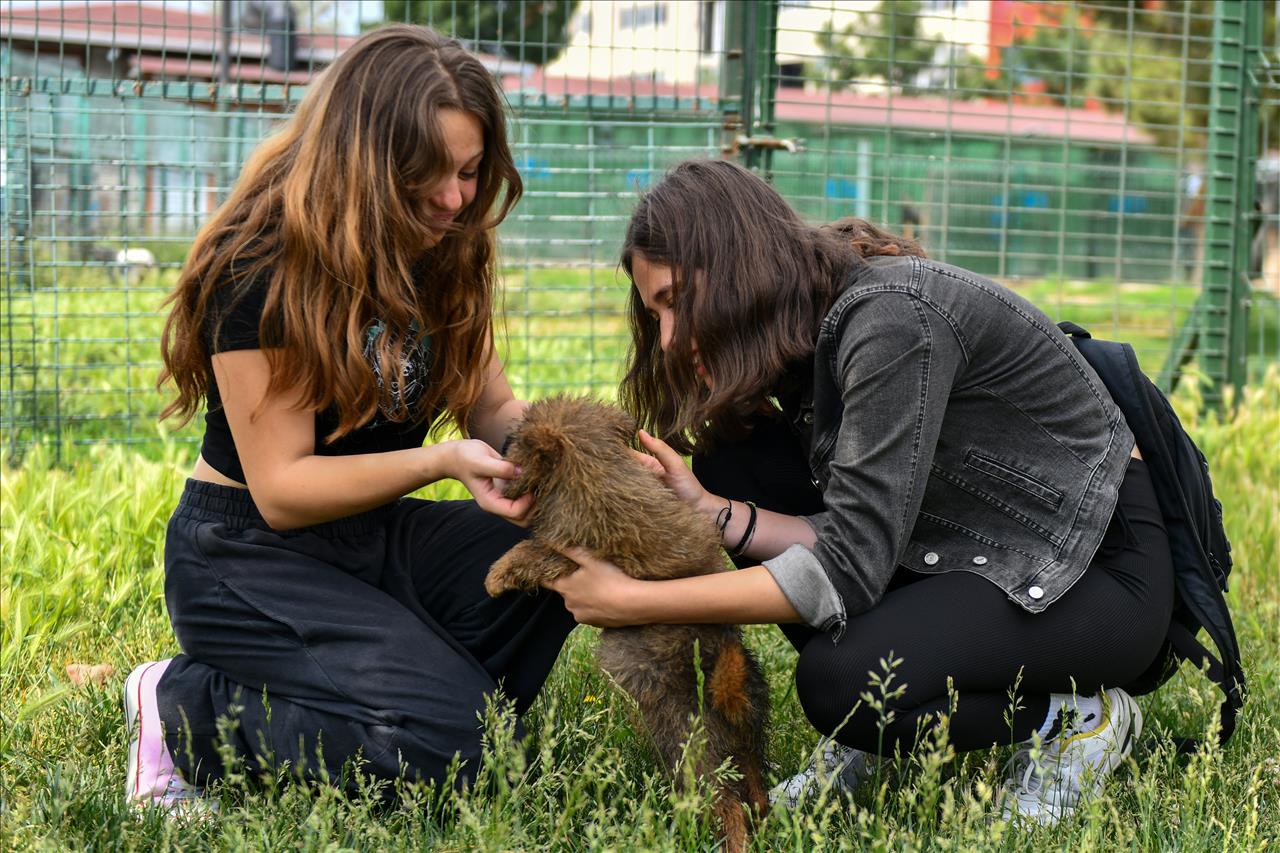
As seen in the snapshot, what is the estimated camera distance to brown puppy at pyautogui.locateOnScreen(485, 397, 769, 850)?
2.53 meters

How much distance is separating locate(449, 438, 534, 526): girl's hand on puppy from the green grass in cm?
42

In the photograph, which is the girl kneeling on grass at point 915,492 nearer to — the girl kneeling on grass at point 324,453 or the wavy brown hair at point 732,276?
the wavy brown hair at point 732,276

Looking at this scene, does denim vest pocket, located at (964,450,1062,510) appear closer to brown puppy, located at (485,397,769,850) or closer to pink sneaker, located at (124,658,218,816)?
brown puppy, located at (485,397,769,850)

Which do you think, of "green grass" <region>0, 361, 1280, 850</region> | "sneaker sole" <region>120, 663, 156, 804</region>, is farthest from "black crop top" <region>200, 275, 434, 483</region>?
"green grass" <region>0, 361, 1280, 850</region>

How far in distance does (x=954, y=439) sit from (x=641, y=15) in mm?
5398

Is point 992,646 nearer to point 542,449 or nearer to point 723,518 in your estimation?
point 723,518

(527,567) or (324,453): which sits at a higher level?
(324,453)

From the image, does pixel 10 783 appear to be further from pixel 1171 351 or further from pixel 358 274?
pixel 1171 351

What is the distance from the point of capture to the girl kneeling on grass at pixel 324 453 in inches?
104

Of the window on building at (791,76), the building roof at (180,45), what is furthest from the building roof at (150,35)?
the window on building at (791,76)

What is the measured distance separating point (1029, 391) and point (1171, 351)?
16.4 feet

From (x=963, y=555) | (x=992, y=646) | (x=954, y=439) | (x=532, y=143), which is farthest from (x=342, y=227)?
(x=532, y=143)

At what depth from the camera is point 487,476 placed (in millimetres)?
2613

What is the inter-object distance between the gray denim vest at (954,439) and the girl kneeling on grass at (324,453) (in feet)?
2.32
